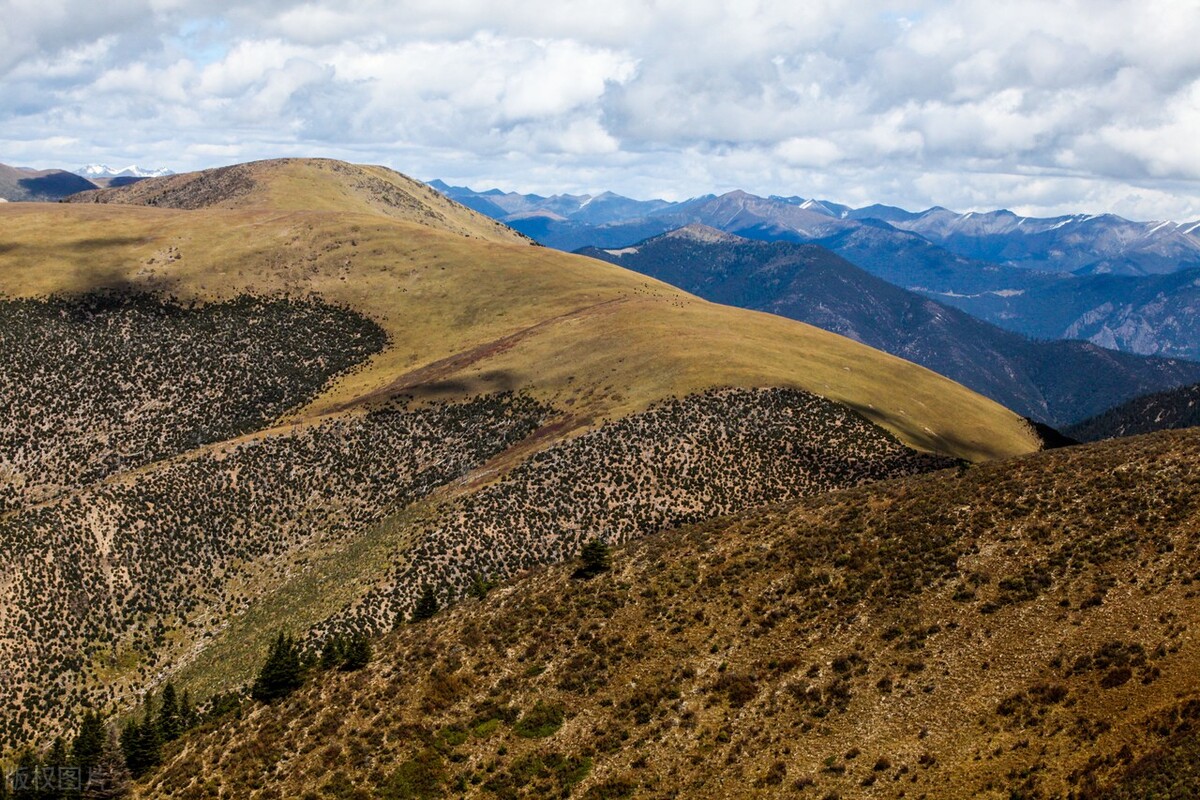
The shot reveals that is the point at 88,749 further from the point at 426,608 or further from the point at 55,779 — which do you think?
the point at 426,608

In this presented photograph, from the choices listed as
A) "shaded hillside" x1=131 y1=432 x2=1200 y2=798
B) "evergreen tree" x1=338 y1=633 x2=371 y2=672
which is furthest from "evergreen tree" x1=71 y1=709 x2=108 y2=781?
"evergreen tree" x1=338 y1=633 x2=371 y2=672

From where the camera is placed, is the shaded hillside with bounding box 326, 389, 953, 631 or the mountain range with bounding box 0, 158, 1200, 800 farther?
the shaded hillside with bounding box 326, 389, 953, 631

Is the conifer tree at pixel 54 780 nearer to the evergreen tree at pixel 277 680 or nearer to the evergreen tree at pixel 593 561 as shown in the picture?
the evergreen tree at pixel 277 680

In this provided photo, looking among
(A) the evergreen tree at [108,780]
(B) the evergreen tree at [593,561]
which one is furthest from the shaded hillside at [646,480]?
(A) the evergreen tree at [108,780]

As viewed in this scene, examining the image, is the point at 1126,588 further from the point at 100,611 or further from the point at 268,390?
the point at 268,390

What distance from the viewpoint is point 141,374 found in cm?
13725

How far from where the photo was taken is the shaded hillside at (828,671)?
3375 cm

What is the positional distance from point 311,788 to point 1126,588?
123 feet

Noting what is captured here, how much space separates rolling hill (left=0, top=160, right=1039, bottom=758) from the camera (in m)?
82.8

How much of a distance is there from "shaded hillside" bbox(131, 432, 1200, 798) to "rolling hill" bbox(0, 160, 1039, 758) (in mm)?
26542

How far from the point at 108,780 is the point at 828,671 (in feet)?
123

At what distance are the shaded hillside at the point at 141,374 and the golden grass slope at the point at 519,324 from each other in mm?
7428

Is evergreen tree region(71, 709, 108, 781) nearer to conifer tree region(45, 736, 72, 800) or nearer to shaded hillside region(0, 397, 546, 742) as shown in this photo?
conifer tree region(45, 736, 72, 800)

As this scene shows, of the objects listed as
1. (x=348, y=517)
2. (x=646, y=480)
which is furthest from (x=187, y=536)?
(x=646, y=480)
